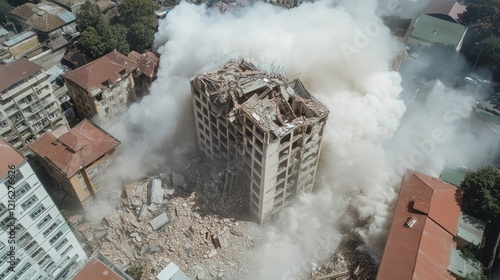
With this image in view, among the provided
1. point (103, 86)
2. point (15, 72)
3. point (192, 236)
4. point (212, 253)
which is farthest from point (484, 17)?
point (15, 72)

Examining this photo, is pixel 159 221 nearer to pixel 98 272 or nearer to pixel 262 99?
pixel 98 272

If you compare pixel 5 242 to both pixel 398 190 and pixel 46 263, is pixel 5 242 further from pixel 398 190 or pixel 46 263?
pixel 398 190

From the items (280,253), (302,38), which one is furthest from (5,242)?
(302,38)

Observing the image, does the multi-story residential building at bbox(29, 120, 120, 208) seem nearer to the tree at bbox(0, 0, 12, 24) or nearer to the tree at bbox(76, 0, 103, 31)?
the tree at bbox(76, 0, 103, 31)

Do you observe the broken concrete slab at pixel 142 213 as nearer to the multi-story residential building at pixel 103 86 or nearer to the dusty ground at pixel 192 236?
the dusty ground at pixel 192 236

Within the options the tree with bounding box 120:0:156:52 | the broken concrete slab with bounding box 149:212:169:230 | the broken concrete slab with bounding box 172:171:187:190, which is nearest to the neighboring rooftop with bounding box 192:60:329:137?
the broken concrete slab with bounding box 172:171:187:190

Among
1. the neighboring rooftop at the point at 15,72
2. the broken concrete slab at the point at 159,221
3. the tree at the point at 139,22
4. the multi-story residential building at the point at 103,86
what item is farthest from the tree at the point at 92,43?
the broken concrete slab at the point at 159,221
